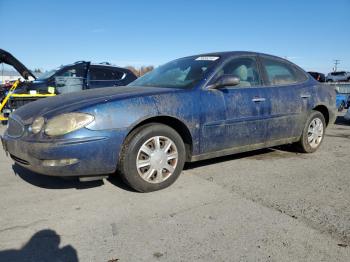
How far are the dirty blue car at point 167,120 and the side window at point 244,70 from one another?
0.04ft

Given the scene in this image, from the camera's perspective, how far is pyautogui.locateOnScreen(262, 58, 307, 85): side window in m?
4.59

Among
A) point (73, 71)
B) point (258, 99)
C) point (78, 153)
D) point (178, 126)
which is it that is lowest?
point (78, 153)

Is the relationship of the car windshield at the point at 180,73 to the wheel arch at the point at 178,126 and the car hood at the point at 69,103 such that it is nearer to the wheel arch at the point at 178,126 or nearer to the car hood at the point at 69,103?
the car hood at the point at 69,103

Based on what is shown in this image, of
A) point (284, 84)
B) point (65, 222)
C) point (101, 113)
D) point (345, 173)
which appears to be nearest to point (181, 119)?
point (101, 113)

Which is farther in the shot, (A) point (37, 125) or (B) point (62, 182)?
(B) point (62, 182)

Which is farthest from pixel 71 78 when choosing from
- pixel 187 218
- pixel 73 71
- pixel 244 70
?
pixel 187 218

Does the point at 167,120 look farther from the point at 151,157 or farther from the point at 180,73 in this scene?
the point at 180,73

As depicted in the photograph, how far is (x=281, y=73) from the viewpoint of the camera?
479 centimetres

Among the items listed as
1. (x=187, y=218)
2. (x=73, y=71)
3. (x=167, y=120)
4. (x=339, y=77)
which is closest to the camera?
(x=187, y=218)

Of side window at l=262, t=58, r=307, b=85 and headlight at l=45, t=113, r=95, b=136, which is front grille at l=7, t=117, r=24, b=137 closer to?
headlight at l=45, t=113, r=95, b=136

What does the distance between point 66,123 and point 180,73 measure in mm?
1799

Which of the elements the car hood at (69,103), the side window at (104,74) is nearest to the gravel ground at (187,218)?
the car hood at (69,103)

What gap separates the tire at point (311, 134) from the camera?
16.6 feet

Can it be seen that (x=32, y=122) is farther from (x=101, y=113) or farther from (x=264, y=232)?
(x=264, y=232)
